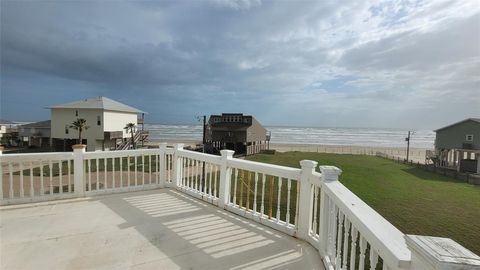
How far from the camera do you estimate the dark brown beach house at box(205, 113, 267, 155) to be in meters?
30.2

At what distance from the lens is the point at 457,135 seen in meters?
24.8

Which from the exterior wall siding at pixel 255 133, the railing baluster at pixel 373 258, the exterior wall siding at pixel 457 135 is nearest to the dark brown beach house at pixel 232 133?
the exterior wall siding at pixel 255 133

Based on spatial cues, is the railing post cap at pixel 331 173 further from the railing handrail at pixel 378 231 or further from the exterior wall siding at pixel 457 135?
the exterior wall siding at pixel 457 135

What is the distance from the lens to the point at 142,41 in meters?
16.8

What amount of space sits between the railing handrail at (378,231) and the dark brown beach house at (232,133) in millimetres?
28011

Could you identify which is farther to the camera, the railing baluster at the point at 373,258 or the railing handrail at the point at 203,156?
the railing handrail at the point at 203,156

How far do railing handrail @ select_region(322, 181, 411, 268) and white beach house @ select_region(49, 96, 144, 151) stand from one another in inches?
1146

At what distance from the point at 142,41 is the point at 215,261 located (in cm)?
1696

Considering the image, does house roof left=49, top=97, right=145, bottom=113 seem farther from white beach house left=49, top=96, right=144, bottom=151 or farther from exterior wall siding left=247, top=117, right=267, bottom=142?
exterior wall siding left=247, top=117, right=267, bottom=142

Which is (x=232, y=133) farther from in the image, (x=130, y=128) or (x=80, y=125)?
(x=80, y=125)

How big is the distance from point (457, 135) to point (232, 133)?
72.7ft

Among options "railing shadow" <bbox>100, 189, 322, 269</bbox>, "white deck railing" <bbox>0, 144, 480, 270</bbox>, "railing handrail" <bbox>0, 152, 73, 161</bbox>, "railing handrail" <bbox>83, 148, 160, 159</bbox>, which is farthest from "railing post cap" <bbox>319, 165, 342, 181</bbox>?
"railing handrail" <bbox>0, 152, 73, 161</bbox>

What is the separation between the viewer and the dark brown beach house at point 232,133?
30203 millimetres

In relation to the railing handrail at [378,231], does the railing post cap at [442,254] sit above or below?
above
